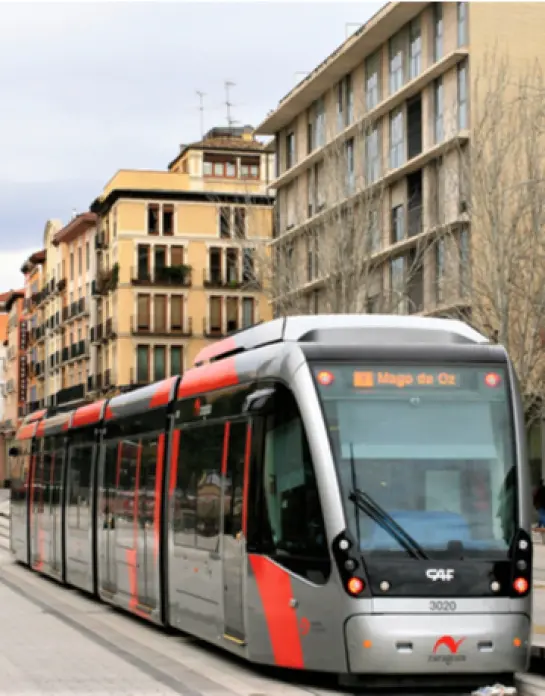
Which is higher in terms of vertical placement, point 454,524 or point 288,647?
point 454,524

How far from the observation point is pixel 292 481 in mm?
12250

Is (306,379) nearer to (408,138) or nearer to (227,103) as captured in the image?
(408,138)

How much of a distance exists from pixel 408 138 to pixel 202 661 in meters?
39.1

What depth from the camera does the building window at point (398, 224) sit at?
52219 millimetres

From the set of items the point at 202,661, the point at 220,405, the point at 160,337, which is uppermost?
the point at 160,337

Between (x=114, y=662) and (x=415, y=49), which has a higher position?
(x=415, y=49)

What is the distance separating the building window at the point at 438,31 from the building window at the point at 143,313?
122 feet

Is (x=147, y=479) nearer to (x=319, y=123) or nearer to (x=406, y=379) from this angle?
(x=406, y=379)

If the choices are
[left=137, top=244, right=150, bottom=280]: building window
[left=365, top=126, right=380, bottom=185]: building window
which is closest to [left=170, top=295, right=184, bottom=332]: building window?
[left=137, top=244, right=150, bottom=280]: building window

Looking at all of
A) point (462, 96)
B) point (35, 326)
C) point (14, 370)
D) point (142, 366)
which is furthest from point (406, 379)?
point (14, 370)

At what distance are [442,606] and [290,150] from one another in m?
53.8

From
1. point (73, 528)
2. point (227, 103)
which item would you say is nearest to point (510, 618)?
point (73, 528)

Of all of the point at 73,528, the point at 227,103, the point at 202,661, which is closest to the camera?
the point at 202,661

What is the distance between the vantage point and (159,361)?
84.4 meters
